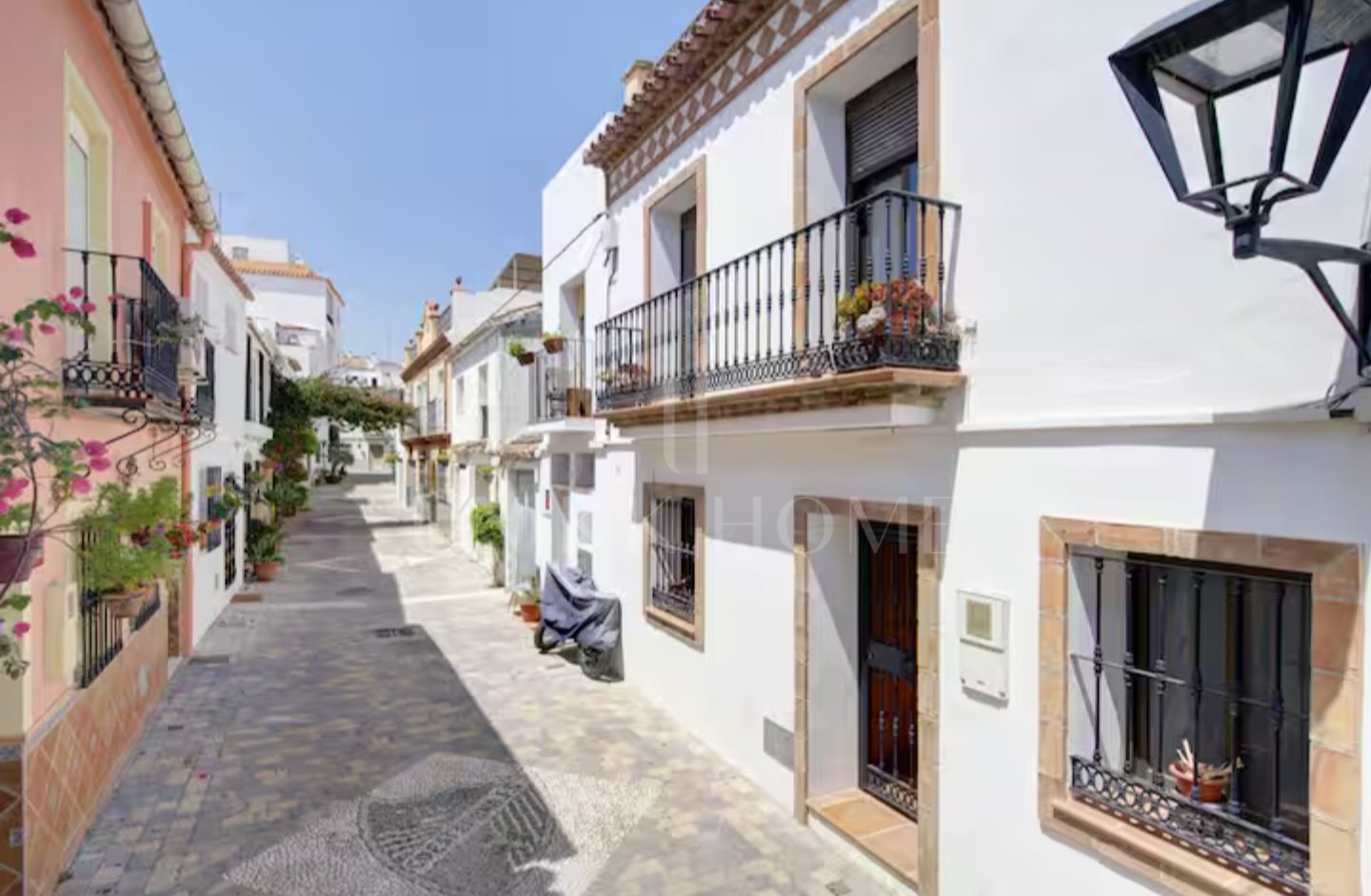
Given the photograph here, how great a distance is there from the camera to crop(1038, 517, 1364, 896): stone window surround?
3090mm

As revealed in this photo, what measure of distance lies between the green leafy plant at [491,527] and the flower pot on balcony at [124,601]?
11.3 meters

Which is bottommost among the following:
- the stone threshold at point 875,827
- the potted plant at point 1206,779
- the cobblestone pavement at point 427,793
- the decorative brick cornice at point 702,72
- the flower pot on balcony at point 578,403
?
the cobblestone pavement at point 427,793

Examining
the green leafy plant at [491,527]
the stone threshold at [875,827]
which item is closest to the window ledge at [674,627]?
the stone threshold at [875,827]

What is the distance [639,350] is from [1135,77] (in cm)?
686

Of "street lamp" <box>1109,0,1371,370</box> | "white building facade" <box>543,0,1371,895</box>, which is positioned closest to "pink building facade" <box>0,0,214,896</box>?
"white building facade" <box>543,0,1371,895</box>

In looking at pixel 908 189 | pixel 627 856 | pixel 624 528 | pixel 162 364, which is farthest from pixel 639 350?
pixel 627 856

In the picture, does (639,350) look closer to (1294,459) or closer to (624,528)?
(624,528)

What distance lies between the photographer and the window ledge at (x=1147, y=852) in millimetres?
3480

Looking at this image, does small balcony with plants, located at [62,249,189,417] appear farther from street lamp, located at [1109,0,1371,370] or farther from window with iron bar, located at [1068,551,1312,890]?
window with iron bar, located at [1068,551,1312,890]

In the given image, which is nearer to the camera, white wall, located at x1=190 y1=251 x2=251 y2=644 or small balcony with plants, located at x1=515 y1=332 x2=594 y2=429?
small balcony with plants, located at x1=515 y1=332 x2=594 y2=429

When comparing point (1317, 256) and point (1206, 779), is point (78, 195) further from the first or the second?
point (1206, 779)

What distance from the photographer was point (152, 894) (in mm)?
5266

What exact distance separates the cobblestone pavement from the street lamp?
495 centimetres

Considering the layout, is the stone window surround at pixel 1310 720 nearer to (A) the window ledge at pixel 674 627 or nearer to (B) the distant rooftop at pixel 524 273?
(A) the window ledge at pixel 674 627
